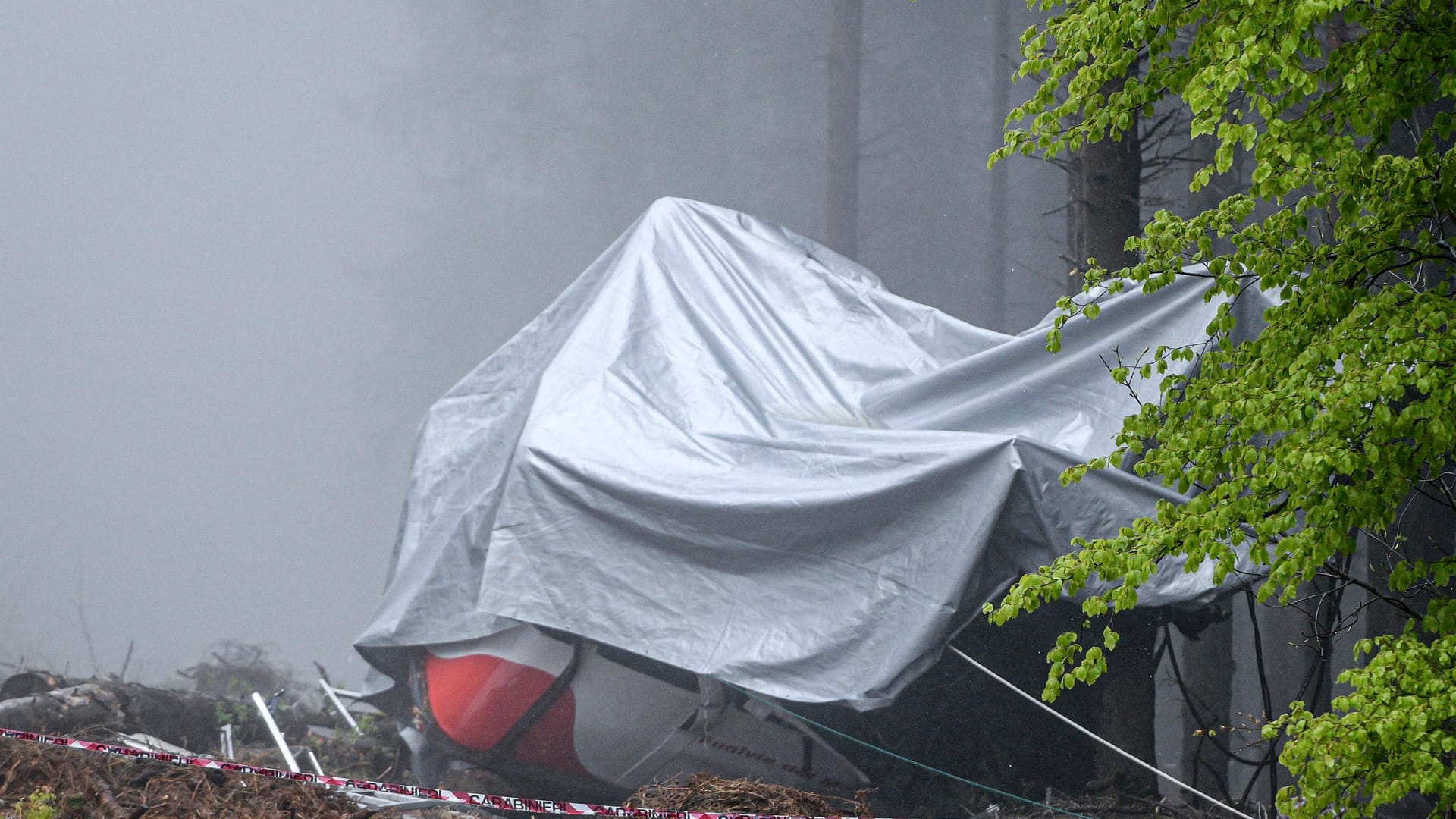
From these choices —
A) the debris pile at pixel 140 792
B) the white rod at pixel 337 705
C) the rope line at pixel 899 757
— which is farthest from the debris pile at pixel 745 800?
the white rod at pixel 337 705

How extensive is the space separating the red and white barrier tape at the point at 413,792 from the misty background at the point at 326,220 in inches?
642

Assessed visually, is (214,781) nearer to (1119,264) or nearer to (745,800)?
(745,800)

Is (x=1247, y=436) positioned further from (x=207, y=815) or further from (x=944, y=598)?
(x=207, y=815)

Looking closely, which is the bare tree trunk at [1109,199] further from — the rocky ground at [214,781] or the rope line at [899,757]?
the rocky ground at [214,781]

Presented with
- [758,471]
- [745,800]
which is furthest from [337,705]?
[745,800]

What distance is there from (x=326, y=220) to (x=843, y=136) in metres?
12.7

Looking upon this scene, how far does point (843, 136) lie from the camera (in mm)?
13867

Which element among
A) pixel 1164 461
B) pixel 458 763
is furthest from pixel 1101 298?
pixel 458 763

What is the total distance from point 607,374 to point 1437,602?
4.00 m

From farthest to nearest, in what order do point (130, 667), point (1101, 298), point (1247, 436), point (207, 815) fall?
point (130, 667), point (1101, 298), point (207, 815), point (1247, 436)

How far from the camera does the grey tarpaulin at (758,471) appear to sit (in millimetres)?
4941

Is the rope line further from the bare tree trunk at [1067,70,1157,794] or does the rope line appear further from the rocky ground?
the bare tree trunk at [1067,70,1157,794]

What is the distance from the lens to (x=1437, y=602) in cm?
300

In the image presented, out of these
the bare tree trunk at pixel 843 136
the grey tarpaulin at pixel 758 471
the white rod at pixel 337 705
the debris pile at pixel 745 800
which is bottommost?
the white rod at pixel 337 705
